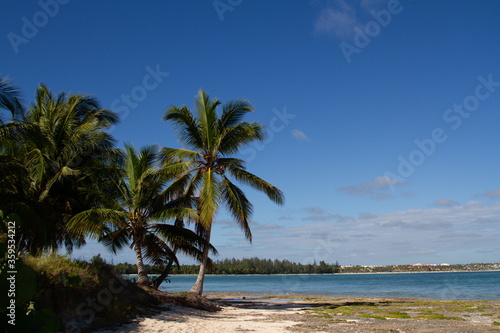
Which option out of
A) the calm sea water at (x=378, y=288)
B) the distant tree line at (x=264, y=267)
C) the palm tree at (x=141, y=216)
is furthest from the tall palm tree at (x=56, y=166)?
the distant tree line at (x=264, y=267)

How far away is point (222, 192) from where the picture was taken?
1741cm

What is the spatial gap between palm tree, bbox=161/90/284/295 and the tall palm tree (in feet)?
11.5

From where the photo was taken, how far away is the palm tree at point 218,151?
17.4 metres

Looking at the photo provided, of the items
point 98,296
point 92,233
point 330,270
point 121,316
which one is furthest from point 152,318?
point 330,270

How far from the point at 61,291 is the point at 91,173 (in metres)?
8.39

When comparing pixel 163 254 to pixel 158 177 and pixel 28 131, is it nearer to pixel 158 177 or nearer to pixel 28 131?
pixel 158 177

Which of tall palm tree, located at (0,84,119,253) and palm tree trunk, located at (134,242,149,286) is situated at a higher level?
tall palm tree, located at (0,84,119,253)

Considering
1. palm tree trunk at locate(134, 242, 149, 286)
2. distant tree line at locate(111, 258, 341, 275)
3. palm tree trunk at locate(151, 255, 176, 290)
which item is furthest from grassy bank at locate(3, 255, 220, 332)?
distant tree line at locate(111, 258, 341, 275)

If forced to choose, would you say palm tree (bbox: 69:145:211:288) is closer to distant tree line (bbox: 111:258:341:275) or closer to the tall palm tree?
the tall palm tree

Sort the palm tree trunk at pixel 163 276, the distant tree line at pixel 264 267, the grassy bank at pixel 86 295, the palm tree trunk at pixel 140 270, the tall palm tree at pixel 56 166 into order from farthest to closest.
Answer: the distant tree line at pixel 264 267 < the palm tree trunk at pixel 163 276 < the palm tree trunk at pixel 140 270 < the tall palm tree at pixel 56 166 < the grassy bank at pixel 86 295

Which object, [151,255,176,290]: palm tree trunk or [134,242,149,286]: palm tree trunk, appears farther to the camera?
[151,255,176,290]: palm tree trunk

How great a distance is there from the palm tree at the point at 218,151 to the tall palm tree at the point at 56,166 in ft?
11.5

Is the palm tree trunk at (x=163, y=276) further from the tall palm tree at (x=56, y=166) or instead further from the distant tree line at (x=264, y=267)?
the distant tree line at (x=264, y=267)

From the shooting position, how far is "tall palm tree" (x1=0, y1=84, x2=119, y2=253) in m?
12.7
